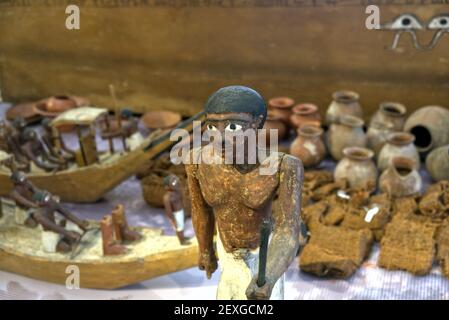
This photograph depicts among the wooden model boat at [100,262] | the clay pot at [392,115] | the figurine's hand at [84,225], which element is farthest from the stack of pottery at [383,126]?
the figurine's hand at [84,225]

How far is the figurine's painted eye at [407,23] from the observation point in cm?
614

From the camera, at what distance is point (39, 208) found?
14.8 ft

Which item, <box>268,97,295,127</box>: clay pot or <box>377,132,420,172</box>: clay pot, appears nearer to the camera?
<box>377,132,420,172</box>: clay pot

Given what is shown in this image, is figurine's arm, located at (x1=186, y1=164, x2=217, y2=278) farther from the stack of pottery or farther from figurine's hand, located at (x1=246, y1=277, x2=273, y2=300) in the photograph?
the stack of pottery

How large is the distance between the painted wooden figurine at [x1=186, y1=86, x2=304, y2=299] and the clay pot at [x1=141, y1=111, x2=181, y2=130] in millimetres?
4012

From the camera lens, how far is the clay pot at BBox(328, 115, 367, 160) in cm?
608

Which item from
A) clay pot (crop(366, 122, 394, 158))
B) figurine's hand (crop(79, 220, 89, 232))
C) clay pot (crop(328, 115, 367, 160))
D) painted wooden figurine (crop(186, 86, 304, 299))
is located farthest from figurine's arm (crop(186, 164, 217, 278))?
clay pot (crop(366, 122, 394, 158))

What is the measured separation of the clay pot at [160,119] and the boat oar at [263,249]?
4644mm

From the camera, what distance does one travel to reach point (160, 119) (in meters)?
7.28

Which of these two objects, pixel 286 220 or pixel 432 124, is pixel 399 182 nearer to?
pixel 432 124

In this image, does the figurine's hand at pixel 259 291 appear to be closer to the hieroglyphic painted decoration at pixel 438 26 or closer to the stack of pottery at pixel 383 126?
the stack of pottery at pixel 383 126

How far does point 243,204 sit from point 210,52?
180 inches

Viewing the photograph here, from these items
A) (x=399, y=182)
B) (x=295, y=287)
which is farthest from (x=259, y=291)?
(x=399, y=182)
